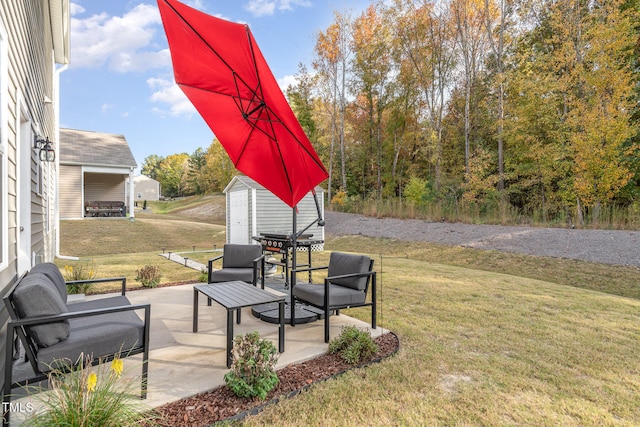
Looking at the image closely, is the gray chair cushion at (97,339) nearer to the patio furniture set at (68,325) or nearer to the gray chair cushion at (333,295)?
the patio furniture set at (68,325)

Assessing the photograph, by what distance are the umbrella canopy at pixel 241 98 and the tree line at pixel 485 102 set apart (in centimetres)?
969

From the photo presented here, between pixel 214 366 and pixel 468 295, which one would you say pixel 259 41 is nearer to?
pixel 214 366

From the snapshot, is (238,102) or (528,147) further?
(528,147)

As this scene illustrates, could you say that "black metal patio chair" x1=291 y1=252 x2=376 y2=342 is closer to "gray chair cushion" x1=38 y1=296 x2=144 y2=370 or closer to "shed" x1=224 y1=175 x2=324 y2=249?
"gray chair cushion" x1=38 y1=296 x2=144 y2=370

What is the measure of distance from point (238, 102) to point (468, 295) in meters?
4.39

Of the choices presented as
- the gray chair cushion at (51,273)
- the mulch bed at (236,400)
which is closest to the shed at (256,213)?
the mulch bed at (236,400)

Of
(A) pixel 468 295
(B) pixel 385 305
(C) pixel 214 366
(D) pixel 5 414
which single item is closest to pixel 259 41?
(C) pixel 214 366

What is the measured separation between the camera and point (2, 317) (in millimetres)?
2252

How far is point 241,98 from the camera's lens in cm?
323

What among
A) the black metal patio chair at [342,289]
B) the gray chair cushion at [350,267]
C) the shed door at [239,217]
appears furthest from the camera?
the shed door at [239,217]

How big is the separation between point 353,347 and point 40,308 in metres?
2.21

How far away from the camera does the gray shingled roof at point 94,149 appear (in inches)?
527

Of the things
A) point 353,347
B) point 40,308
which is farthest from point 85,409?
point 353,347

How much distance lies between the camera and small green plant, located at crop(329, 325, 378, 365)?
8.98 ft
